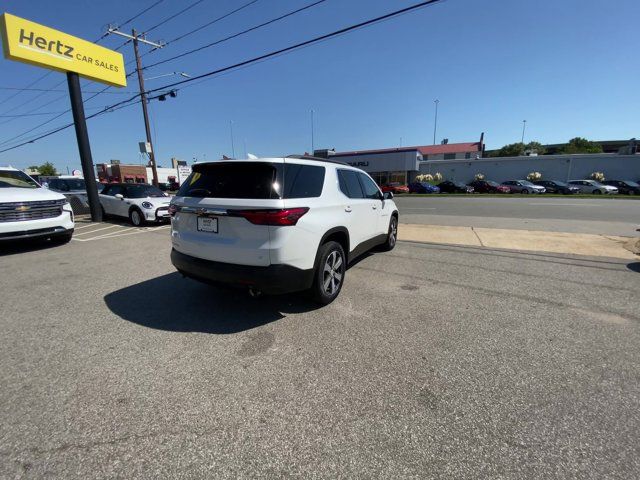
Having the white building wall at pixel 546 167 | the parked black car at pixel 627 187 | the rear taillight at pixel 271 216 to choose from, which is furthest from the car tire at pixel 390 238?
the white building wall at pixel 546 167

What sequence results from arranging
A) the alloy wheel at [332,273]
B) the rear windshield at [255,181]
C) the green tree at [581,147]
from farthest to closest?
the green tree at [581,147] < the alloy wheel at [332,273] < the rear windshield at [255,181]

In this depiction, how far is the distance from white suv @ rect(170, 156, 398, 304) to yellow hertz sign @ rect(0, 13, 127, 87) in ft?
37.0

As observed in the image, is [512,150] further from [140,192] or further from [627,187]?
[140,192]

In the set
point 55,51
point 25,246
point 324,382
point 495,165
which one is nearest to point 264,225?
point 324,382

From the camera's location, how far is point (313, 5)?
9.13 m

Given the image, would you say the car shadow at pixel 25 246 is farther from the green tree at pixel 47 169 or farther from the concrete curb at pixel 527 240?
the green tree at pixel 47 169

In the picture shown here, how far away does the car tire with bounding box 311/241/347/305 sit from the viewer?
372 centimetres

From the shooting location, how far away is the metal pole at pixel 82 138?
11.1m

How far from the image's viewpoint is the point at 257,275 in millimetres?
3215

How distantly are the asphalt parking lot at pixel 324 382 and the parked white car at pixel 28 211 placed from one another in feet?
8.78

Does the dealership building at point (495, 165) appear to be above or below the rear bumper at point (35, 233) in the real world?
above

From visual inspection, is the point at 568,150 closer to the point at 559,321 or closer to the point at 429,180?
the point at 429,180

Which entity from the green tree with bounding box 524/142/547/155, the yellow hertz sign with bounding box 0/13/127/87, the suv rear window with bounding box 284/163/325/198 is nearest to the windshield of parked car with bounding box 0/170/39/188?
the yellow hertz sign with bounding box 0/13/127/87

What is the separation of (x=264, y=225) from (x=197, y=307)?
5.42ft
